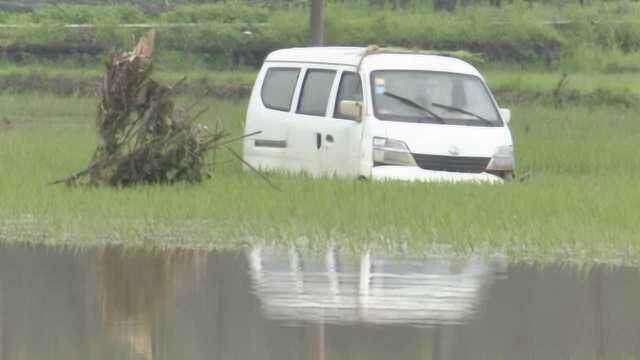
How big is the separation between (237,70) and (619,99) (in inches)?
418

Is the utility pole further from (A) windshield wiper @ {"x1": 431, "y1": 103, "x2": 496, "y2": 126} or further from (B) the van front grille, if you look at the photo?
(B) the van front grille

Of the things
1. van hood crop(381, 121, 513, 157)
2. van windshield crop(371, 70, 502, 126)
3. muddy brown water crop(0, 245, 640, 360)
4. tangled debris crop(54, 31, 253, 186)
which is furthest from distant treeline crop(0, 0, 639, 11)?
muddy brown water crop(0, 245, 640, 360)

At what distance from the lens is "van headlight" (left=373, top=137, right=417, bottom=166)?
22.1 meters

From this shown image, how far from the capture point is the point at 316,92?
23.9m

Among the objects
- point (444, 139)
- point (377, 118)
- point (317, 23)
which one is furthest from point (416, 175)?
point (317, 23)

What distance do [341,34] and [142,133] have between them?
1114 inches

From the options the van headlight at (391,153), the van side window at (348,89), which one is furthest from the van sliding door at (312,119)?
the van headlight at (391,153)

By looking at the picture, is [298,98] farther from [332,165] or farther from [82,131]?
[82,131]

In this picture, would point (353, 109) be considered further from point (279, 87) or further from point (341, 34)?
point (341, 34)

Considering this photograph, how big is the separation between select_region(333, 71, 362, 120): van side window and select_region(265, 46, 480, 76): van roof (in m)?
0.15

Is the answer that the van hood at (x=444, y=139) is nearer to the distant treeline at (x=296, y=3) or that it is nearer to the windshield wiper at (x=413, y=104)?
the windshield wiper at (x=413, y=104)

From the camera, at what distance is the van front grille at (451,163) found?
22.2 meters

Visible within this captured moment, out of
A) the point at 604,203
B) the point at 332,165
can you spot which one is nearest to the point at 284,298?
the point at 604,203

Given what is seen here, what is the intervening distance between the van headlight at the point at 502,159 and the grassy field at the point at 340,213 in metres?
0.27
